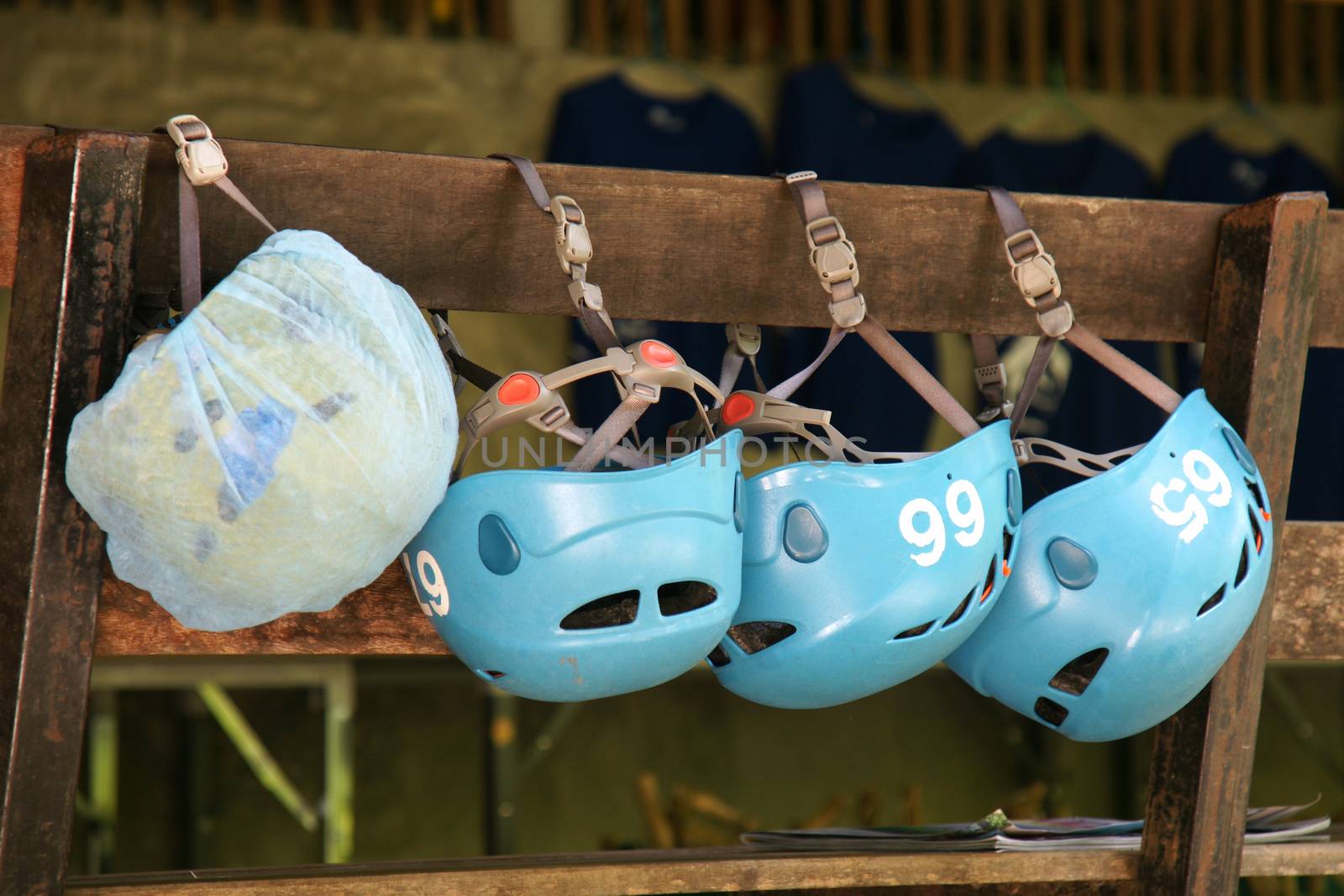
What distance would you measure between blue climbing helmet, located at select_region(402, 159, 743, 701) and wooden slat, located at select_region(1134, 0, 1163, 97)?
11.6 feet

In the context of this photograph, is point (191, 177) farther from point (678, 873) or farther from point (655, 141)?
point (655, 141)

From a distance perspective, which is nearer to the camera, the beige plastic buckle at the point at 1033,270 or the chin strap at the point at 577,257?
the chin strap at the point at 577,257

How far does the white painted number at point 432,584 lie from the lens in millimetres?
1353

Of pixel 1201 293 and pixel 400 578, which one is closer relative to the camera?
pixel 400 578

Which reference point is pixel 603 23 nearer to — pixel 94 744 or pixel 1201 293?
pixel 94 744

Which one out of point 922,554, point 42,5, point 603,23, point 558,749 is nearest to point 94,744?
point 558,749

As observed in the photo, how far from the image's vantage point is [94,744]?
13.7 feet

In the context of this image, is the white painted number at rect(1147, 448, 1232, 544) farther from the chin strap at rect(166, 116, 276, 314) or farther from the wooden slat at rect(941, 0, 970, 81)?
the wooden slat at rect(941, 0, 970, 81)

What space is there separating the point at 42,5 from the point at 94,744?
1.94 m

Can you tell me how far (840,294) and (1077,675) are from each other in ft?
1.51

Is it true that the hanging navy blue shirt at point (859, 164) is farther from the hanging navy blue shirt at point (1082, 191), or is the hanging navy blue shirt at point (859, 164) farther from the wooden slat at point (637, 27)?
the wooden slat at point (637, 27)

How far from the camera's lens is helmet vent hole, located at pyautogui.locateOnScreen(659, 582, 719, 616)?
1.37m

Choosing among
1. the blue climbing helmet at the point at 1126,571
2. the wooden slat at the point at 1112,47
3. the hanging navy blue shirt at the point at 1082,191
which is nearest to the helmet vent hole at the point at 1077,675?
the blue climbing helmet at the point at 1126,571

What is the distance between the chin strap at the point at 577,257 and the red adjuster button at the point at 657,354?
0.09ft
